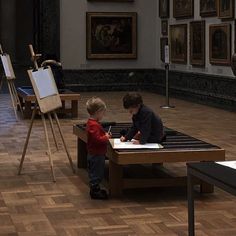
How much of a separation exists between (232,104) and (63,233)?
12015 millimetres

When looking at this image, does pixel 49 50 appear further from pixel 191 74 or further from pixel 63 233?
pixel 63 233

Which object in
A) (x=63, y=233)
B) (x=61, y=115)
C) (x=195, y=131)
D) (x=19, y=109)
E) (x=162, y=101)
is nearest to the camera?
(x=63, y=233)

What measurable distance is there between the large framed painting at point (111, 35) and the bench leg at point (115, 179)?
16392mm

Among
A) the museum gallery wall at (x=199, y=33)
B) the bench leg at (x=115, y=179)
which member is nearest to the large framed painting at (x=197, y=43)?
the museum gallery wall at (x=199, y=33)

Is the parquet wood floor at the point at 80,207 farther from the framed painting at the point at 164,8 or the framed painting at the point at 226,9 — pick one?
the framed painting at the point at 164,8

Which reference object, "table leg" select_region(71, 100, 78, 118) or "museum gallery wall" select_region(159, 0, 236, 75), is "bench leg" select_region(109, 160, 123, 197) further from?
"museum gallery wall" select_region(159, 0, 236, 75)

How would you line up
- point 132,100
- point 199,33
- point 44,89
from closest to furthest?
1. point 132,100
2. point 44,89
3. point 199,33

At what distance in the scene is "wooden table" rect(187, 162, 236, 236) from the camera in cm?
410

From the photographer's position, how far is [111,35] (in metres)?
23.7

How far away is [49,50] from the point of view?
23.6 meters

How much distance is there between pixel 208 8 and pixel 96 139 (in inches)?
493

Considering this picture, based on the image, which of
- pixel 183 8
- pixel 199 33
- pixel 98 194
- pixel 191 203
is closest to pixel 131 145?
pixel 98 194

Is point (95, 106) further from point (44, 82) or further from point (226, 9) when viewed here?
point (226, 9)

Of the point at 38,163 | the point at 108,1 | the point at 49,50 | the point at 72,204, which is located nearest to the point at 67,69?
the point at 49,50
